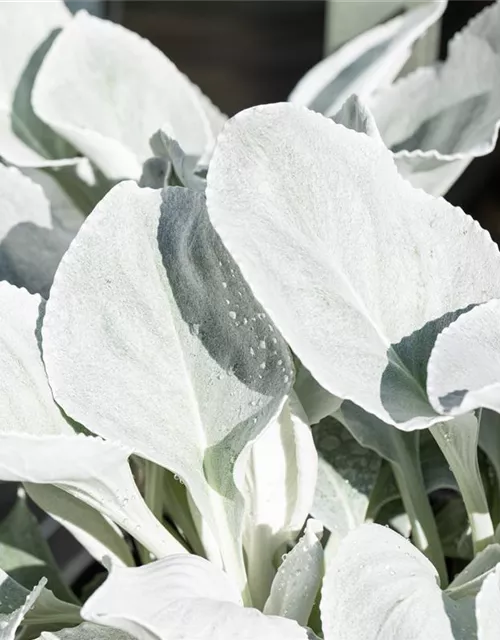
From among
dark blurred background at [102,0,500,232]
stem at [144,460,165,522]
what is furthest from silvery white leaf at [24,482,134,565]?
dark blurred background at [102,0,500,232]

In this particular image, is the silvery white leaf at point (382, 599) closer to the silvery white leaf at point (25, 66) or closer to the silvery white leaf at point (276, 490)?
the silvery white leaf at point (276, 490)

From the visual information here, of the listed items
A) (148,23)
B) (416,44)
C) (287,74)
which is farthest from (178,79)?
(148,23)

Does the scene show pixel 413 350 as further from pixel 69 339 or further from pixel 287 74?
pixel 287 74

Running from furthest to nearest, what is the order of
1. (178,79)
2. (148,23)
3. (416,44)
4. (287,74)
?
(148,23), (287,74), (416,44), (178,79)

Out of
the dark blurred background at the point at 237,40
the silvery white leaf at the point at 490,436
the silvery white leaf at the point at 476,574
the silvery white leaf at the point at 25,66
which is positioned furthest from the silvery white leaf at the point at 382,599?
the dark blurred background at the point at 237,40

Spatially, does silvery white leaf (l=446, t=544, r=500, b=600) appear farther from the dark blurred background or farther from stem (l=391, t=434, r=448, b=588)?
the dark blurred background
